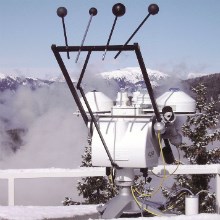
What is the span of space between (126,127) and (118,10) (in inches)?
30.9

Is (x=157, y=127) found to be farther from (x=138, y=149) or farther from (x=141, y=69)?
(x=141, y=69)

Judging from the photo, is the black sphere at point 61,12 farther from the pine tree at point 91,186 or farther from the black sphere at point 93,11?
the pine tree at point 91,186

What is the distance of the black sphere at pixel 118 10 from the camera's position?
3.56 metres

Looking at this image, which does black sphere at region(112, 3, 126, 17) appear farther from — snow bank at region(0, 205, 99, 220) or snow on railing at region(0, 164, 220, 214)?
snow on railing at region(0, 164, 220, 214)

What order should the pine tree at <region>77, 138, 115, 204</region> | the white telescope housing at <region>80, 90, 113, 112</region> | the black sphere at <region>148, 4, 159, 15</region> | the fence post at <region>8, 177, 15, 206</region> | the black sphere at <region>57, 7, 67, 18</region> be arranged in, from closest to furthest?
the black sphere at <region>148, 4, 159, 15</region>, the black sphere at <region>57, 7, 67, 18</region>, the white telescope housing at <region>80, 90, 113, 112</region>, the fence post at <region>8, 177, 15, 206</region>, the pine tree at <region>77, 138, 115, 204</region>

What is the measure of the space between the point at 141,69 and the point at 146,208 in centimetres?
98

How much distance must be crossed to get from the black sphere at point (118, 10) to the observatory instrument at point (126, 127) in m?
0.22

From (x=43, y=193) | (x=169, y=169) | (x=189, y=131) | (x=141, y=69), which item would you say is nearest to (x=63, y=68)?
(x=141, y=69)

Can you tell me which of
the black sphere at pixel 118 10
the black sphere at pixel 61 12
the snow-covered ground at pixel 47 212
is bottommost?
the snow-covered ground at pixel 47 212

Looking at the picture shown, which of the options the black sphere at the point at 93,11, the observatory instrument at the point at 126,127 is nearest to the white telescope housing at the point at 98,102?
the observatory instrument at the point at 126,127

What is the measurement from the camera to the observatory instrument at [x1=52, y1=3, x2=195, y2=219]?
3.89 m

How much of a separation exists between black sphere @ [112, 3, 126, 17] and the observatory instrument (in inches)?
8.6

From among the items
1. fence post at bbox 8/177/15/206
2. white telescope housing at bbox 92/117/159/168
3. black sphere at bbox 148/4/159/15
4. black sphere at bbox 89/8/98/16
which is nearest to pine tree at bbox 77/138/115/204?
fence post at bbox 8/177/15/206

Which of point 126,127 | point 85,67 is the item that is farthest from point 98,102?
point 85,67
